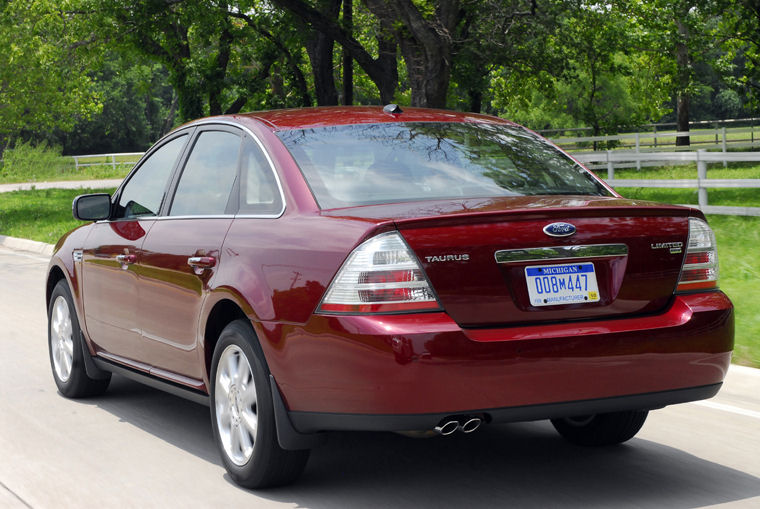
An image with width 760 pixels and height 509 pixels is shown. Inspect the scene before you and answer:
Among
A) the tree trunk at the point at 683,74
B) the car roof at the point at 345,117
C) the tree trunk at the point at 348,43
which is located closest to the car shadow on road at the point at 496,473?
the car roof at the point at 345,117

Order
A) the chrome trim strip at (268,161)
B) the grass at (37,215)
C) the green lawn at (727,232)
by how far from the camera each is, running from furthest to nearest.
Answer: the grass at (37,215) → the green lawn at (727,232) → the chrome trim strip at (268,161)

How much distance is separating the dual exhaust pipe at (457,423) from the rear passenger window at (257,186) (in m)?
1.25

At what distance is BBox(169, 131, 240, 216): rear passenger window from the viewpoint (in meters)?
5.56

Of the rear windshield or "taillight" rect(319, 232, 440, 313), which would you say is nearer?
"taillight" rect(319, 232, 440, 313)

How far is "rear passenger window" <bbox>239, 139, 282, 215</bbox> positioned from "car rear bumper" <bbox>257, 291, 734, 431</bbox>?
647 mm

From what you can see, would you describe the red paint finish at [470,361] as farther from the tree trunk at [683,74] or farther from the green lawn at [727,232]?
the tree trunk at [683,74]

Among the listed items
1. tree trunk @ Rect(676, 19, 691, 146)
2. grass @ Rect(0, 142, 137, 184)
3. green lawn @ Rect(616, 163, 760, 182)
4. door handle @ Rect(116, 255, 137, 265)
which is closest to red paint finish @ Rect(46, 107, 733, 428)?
door handle @ Rect(116, 255, 137, 265)

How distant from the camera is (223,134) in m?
5.81

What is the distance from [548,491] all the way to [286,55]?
25259 millimetres

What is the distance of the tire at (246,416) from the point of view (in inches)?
187

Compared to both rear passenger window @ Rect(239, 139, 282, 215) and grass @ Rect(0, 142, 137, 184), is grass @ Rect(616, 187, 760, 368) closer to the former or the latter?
rear passenger window @ Rect(239, 139, 282, 215)

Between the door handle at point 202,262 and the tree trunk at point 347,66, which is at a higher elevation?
the tree trunk at point 347,66

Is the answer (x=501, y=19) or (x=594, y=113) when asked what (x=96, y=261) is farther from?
(x=594, y=113)

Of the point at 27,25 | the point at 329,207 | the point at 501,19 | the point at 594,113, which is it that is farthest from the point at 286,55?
the point at 329,207
